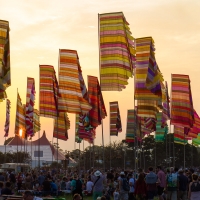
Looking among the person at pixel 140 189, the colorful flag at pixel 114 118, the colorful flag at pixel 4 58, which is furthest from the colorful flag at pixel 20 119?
the person at pixel 140 189

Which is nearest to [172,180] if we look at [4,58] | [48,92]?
[48,92]

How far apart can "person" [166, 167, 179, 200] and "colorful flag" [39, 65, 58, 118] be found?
668cm

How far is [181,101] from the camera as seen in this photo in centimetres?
3064

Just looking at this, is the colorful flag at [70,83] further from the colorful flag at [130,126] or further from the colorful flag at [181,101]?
the colorful flag at [130,126]

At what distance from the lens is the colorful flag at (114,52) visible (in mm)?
25203

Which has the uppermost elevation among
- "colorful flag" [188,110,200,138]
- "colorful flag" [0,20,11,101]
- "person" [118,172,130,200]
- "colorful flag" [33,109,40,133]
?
"colorful flag" [0,20,11,101]

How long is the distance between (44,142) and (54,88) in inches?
2865

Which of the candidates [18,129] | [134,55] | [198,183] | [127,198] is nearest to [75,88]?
[134,55]

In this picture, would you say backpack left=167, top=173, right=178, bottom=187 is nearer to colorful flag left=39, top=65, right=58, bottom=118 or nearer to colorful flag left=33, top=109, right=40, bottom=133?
colorful flag left=39, top=65, right=58, bottom=118

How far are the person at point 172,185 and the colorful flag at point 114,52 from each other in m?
4.66

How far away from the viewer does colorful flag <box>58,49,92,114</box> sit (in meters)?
28.0

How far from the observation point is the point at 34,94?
1548 inches

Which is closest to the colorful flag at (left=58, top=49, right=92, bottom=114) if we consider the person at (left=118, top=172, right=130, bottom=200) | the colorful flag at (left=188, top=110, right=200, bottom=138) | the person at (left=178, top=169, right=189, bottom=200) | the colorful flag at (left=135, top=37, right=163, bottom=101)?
the colorful flag at (left=135, top=37, right=163, bottom=101)

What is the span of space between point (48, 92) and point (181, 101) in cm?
693
